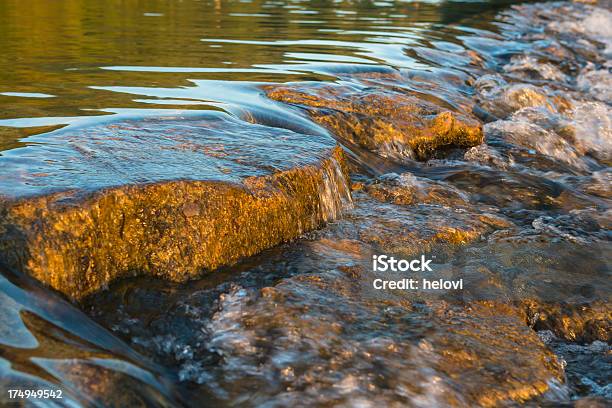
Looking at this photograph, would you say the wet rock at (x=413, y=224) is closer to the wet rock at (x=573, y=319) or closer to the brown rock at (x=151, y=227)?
the brown rock at (x=151, y=227)

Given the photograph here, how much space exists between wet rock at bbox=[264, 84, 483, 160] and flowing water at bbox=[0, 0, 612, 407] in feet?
0.10

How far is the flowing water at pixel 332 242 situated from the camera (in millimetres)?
3559

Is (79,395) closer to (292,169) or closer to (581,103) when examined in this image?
(292,169)

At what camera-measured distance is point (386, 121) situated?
8.44 meters

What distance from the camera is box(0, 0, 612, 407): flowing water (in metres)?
3.56

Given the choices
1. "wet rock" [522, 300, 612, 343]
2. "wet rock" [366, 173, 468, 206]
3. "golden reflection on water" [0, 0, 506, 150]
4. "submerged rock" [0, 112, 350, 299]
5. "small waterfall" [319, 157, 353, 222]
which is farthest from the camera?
"golden reflection on water" [0, 0, 506, 150]

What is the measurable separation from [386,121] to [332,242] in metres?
3.41

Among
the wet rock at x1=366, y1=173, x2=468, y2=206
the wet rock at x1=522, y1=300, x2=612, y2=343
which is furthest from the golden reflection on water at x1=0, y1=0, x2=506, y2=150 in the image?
the wet rock at x1=522, y1=300, x2=612, y2=343

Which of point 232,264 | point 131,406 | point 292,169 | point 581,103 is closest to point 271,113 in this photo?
point 292,169

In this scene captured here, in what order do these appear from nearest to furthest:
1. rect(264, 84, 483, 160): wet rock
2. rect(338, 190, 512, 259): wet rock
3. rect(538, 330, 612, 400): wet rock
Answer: rect(538, 330, 612, 400): wet rock, rect(338, 190, 512, 259): wet rock, rect(264, 84, 483, 160): wet rock

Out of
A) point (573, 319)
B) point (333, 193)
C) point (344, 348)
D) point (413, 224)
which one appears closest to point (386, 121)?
point (413, 224)

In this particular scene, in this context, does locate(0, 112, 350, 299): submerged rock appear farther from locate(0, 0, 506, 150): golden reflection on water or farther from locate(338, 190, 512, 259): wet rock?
locate(0, 0, 506, 150): golden reflection on water

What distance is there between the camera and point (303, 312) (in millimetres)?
4160

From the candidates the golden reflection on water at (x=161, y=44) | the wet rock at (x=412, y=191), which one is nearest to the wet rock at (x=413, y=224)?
the wet rock at (x=412, y=191)
